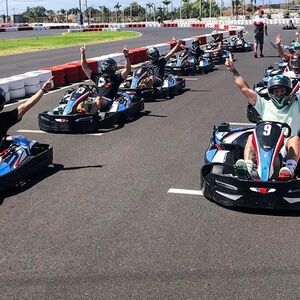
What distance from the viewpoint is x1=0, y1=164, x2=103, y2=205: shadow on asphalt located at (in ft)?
17.2

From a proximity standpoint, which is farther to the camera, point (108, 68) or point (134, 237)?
point (108, 68)

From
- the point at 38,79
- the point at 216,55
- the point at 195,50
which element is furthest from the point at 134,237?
the point at 216,55

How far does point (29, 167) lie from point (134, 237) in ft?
6.02

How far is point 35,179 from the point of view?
18.7 feet

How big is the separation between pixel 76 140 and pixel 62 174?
1665mm

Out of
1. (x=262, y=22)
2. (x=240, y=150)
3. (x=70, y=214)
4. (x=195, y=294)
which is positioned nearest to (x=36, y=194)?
(x=70, y=214)

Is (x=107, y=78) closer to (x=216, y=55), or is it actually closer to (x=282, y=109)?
(x=282, y=109)

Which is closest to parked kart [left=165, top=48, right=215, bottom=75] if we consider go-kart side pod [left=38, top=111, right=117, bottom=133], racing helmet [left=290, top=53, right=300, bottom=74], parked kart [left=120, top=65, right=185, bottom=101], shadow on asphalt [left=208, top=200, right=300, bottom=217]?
parked kart [left=120, top=65, right=185, bottom=101]

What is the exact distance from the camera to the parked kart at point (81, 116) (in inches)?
309

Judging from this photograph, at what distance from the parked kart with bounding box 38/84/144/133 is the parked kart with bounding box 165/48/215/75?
658cm

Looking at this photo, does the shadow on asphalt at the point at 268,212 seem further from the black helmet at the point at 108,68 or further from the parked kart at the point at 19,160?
the black helmet at the point at 108,68

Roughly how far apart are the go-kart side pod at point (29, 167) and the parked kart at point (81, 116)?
72.8 inches

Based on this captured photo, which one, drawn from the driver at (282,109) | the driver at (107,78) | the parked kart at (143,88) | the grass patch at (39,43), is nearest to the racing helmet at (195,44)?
the parked kart at (143,88)

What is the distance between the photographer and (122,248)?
3.99 metres
